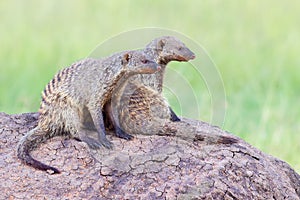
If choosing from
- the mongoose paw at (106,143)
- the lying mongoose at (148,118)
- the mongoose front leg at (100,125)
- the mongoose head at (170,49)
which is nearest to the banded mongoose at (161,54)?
the mongoose head at (170,49)

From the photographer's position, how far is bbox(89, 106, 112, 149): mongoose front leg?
3.02 meters

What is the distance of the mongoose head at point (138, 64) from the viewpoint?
328 cm

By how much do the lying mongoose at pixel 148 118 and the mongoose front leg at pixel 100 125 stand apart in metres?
0.11

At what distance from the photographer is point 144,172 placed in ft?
9.35

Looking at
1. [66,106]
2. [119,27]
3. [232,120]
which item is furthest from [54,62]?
[66,106]

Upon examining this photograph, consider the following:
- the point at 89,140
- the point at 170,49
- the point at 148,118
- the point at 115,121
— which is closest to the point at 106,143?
the point at 89,140

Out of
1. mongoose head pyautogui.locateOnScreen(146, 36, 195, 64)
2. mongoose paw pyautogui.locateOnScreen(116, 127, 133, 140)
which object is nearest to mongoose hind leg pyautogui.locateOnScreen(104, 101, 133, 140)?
mongoose paw pyautogui.locateOnScreen(116, 127, 133, 140)

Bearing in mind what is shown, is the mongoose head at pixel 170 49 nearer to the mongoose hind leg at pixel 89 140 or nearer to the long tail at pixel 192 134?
the long tail at pixel 192 134

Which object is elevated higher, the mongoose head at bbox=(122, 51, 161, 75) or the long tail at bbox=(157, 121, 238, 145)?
the mongoose head at bbox=(122, 51, 161, 75)

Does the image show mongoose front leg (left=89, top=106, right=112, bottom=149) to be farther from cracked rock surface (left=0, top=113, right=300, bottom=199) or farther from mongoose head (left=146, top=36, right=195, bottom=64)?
mongoose head (left=146, top=36, right=195, bottom=64)

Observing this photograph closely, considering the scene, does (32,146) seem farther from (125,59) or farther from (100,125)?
(125,59)

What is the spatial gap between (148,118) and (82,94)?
32 centimetres

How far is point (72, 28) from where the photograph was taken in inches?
273

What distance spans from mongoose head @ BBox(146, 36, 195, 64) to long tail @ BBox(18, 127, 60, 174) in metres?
0.92
